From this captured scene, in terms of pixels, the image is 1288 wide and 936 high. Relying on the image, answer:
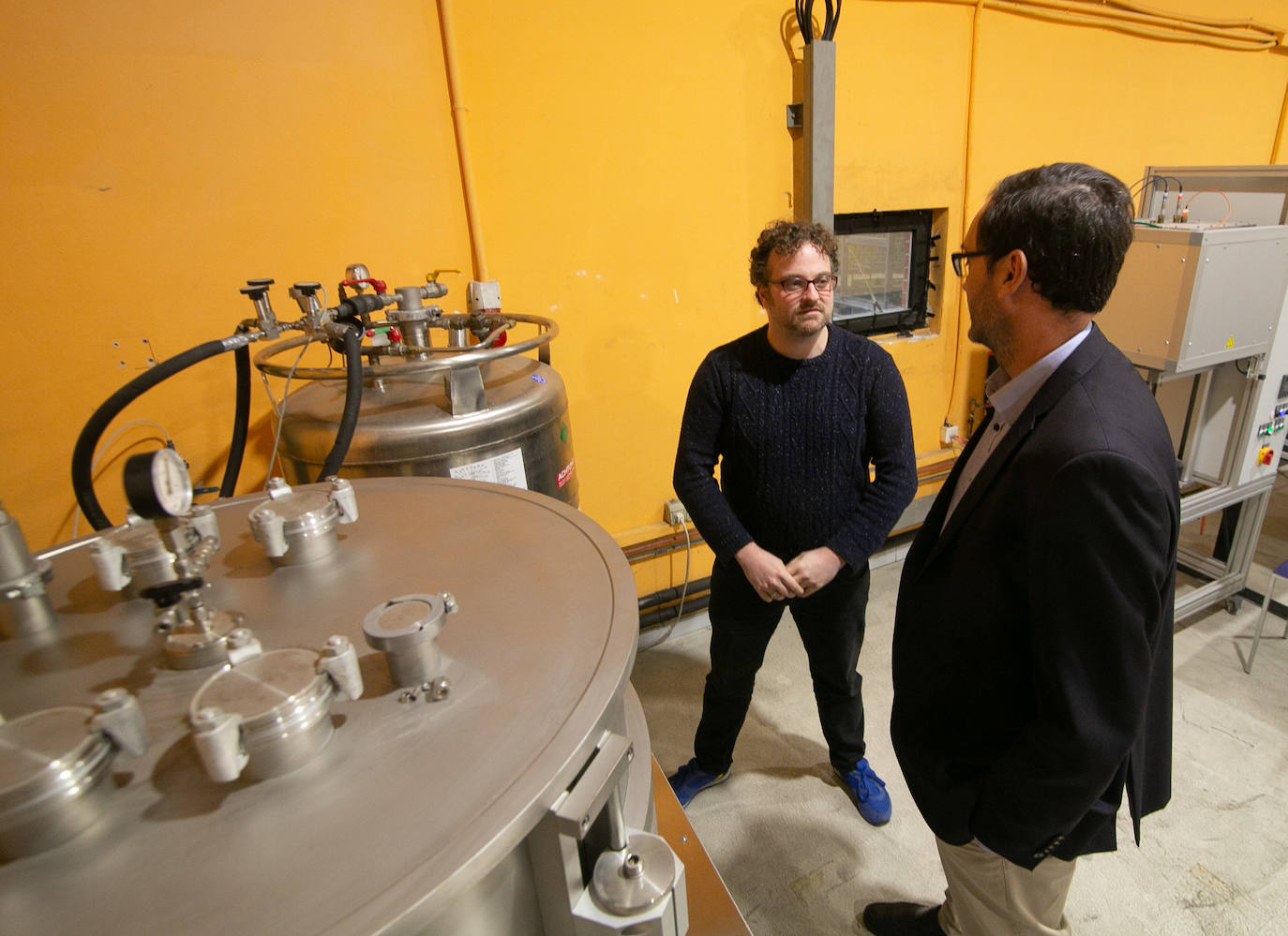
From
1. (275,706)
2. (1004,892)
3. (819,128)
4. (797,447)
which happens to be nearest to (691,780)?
(1004,892)

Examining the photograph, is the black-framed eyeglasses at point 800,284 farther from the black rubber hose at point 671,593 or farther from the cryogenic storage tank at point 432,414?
the black rubber hose at point 671,593

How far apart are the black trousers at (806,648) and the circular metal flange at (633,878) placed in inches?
32.9

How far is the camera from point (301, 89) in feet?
4.35

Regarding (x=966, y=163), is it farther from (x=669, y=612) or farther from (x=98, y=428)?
(x=98, y=428)

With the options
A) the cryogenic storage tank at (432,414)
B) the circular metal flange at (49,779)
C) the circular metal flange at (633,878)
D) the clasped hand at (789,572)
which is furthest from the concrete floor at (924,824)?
the circular metal flange at (49,779)

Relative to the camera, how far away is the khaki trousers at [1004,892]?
0.89m

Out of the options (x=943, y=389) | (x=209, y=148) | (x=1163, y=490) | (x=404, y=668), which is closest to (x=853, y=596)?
(x=1163, y=490)

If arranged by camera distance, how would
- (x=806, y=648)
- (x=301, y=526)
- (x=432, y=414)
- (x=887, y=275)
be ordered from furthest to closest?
(x=887, y=275)
(x=806, y=648)
(x=432, y=414)
(x=301, y=526)

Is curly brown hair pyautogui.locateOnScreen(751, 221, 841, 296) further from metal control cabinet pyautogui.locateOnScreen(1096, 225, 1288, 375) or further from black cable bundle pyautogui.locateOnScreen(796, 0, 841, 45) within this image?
A: metal control cabinet pyautogui.locateOnScreen(1096, 225, 1288, 375)

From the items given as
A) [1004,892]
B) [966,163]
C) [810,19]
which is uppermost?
[810,19]

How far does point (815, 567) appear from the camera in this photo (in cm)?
118

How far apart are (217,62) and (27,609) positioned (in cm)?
120

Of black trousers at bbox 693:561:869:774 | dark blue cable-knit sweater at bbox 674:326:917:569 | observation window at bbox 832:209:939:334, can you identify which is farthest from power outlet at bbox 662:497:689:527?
observation window at bbox 832:209:939:334

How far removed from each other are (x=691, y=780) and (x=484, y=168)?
1603mm
